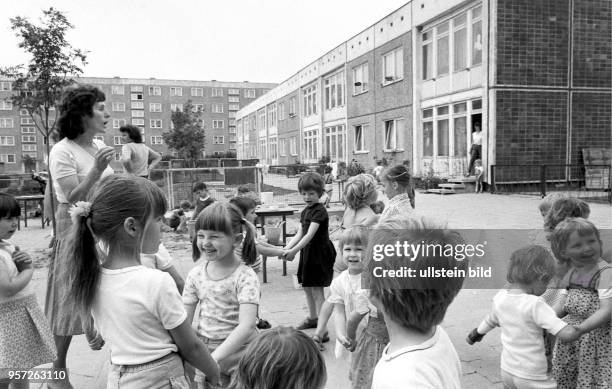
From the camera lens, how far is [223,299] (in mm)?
2471

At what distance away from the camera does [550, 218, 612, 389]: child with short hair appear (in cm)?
229

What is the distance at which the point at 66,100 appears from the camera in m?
3.02

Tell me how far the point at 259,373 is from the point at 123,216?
2.63 ft

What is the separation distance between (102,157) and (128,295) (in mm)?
1265

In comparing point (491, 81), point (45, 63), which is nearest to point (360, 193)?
point (45, 63)

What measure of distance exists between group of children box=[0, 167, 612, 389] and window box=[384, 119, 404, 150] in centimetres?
1993

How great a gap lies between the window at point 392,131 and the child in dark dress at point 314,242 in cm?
1921

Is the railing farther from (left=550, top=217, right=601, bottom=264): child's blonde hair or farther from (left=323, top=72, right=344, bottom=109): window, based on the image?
(left=323, top=72, right=344, bottom=109): window

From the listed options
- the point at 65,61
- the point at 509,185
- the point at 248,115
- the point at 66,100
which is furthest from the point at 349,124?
the point at 248,115

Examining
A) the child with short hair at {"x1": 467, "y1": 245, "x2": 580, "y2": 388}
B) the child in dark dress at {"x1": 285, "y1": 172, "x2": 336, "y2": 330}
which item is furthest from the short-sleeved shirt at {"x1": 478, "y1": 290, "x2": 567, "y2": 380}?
the child in dark dress at {"x1": 285, "y1": 172, "x2": 336, "y2": 330}

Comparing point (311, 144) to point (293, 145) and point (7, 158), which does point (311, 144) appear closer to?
point (293, 145)

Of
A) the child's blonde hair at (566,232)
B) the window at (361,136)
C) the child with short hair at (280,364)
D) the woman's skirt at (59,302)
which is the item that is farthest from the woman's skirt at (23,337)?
the window at (361,136)

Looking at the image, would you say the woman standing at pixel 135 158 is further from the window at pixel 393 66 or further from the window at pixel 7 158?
the window at pixel 7 158

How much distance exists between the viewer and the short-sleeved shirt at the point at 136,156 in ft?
16.8
